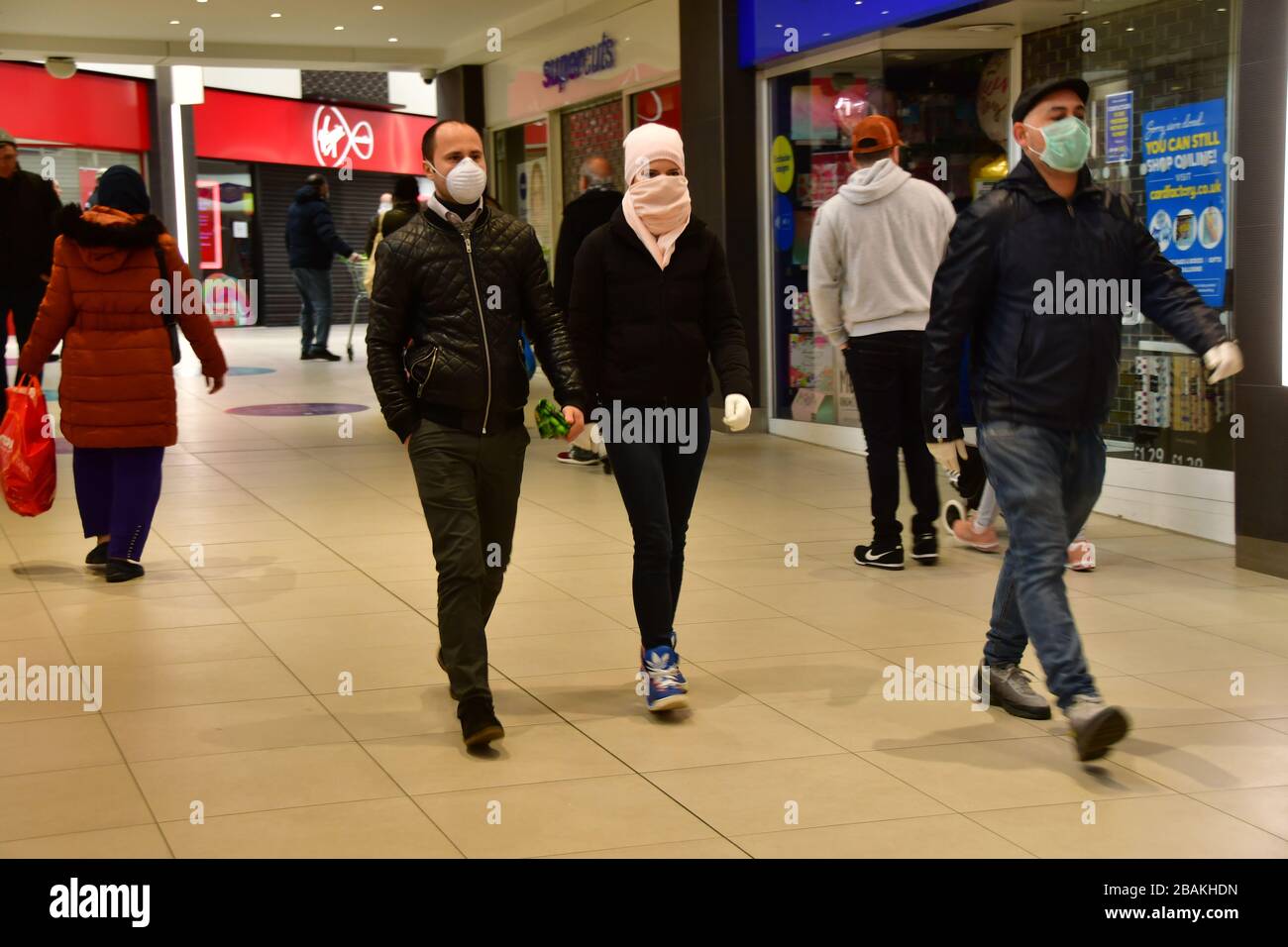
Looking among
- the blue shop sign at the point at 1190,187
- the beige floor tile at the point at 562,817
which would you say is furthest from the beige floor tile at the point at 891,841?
the blue shop sign at the point at 1190,187

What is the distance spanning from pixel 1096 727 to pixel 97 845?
2382 mm

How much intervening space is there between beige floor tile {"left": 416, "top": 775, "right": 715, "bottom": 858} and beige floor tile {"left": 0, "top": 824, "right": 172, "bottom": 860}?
63 centimetres

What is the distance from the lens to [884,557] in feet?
21.6

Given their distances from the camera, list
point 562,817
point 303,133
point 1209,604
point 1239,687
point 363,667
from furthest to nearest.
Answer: point 303,133 < point 1209,604 < point 363,667 < point 1239,687 < point 562,817

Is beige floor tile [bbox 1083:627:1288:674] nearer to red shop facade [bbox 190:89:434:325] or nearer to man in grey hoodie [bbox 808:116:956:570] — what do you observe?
man in grey hoodie [bbox 808:116:956:570]

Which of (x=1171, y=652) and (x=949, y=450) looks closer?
(x=949, y=450)

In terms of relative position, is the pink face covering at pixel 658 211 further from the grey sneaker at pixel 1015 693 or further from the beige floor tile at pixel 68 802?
the beige floor tile at pixel 68 802

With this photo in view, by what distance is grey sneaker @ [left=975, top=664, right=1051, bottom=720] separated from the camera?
445 cm

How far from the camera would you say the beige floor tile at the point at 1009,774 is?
380cm

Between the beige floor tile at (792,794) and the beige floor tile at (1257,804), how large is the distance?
0.67 m

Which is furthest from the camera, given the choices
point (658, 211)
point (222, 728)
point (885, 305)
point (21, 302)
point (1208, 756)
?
point (21, 302)

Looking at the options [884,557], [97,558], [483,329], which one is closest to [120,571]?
[97,558]

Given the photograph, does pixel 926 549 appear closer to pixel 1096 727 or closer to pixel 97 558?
pixel 1096 727

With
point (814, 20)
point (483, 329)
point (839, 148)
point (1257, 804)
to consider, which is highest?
point (814, 20)
